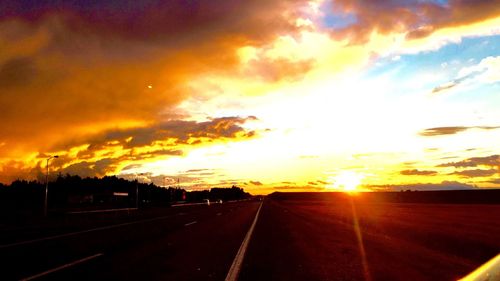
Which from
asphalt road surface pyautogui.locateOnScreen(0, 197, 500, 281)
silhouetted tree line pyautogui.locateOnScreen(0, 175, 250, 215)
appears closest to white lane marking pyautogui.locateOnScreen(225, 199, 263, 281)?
asphalt road surface pyautogui.locateOnScreen(0, 197, 500, 281)

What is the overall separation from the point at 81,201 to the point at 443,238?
12084 cm

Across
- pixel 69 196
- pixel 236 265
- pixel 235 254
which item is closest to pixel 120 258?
pixel 235 254

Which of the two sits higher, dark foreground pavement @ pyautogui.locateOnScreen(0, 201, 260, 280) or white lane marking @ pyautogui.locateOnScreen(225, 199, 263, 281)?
dark foreground pavement @ pyautogui.locateOnScreen(0, 201, 260, 280)

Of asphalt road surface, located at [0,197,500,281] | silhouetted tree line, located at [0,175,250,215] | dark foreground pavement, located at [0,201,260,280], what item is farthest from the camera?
silhouetted tree line, located at [0,175,250,215]

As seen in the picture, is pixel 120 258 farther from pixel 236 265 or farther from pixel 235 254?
pixel 236 265

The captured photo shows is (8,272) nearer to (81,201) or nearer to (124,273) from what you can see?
(124,273)

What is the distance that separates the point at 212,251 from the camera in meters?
13.9

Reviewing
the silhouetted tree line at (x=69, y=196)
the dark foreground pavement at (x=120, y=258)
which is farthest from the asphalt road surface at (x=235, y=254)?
the silhouetted tree line at (x=69, y=196)

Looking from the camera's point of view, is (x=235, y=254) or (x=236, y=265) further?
(x=235, y=254)

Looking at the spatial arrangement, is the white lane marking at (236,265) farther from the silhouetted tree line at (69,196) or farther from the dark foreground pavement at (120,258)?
the silhouetted tree line at (69,196)

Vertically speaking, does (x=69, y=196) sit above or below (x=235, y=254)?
above

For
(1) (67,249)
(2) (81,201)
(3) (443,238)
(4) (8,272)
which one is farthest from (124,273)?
(2) (81,201)

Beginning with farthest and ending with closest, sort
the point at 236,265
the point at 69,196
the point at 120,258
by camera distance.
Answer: the point at 69,196 < the point at 120,258 < the point at 236,265

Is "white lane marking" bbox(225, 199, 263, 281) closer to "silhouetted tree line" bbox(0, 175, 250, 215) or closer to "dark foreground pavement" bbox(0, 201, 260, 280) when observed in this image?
"dark foreground pavement" bbox(0, 201, 260, 280)
